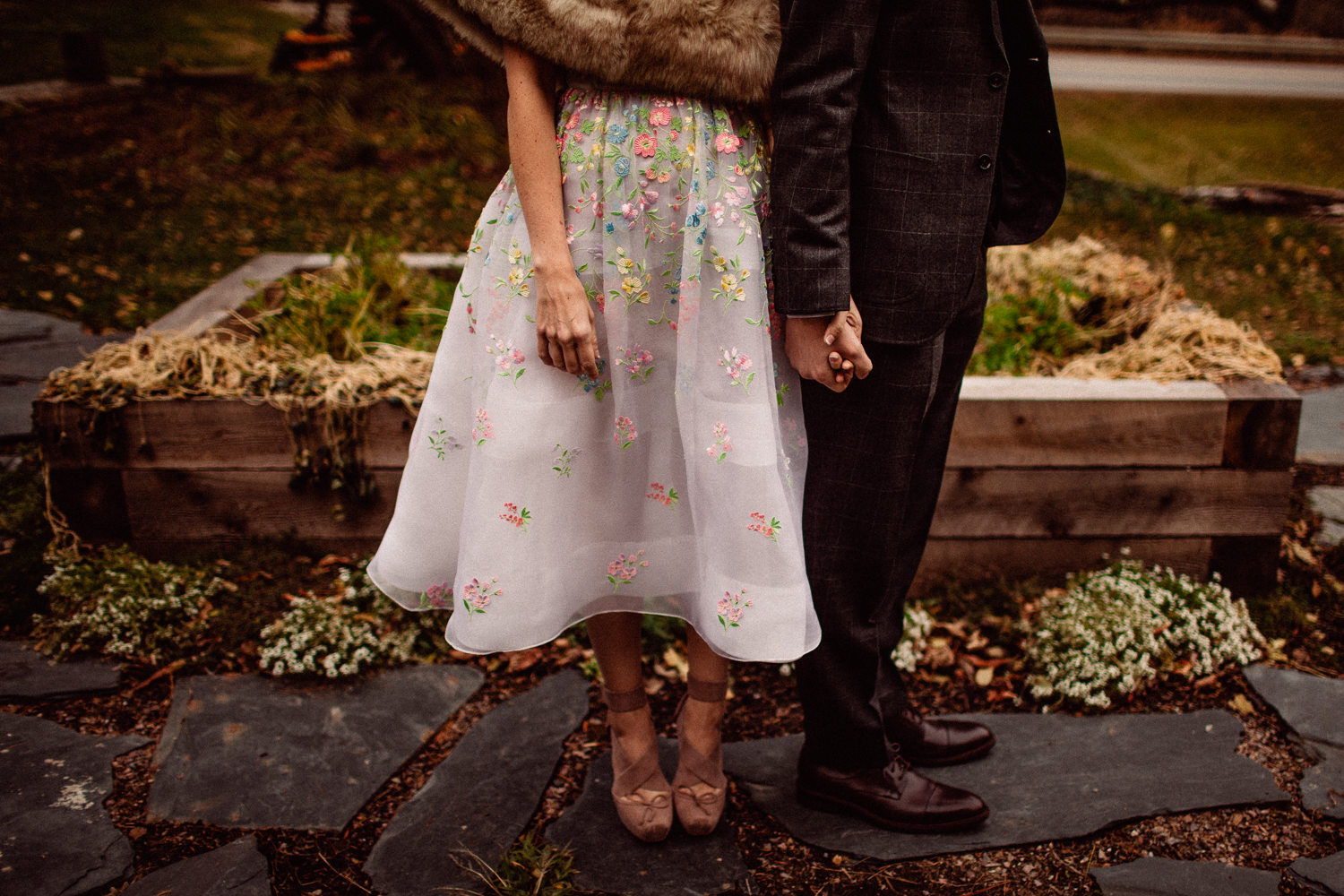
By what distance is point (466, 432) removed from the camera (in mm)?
1583

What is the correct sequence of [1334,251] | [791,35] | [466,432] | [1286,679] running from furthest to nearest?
[1334,251] < [1286,679] < [466,432] < [791,35]

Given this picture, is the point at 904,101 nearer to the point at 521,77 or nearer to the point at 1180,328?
the point at 521,77

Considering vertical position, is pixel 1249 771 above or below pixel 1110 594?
below

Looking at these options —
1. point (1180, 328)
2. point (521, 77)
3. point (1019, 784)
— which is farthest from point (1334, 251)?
point (521, 77)

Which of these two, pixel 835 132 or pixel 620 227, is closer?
pixel 835 132

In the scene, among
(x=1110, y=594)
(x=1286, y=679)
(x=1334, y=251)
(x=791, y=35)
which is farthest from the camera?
(x=1334, y=251)

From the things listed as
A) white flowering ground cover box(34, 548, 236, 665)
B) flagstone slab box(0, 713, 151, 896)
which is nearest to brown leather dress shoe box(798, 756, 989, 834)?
flagstone slab box(0, 713, 151, 896)

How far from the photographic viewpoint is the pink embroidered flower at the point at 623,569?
160cm

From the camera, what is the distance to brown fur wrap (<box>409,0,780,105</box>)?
51.7 inches

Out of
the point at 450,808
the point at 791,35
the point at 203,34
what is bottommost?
the point at 450,808

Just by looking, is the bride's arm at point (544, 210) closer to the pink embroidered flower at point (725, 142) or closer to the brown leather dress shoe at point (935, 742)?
the pink embroidered flower at point (725, 142)

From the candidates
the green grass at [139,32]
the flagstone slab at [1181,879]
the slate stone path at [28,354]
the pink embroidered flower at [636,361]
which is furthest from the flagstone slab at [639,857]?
the green grass at [139,32]

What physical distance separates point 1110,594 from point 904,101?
162 cm
